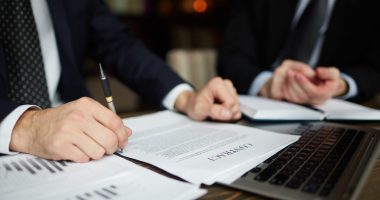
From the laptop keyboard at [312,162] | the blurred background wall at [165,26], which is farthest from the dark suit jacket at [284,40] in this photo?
the blurred background wall at [165,26]

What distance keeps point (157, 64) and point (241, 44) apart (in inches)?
20.7

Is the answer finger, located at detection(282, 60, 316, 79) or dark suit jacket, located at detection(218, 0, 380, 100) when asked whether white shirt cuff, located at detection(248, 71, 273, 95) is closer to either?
dark suit jacket, located at detection(218, 0, 380, 100)

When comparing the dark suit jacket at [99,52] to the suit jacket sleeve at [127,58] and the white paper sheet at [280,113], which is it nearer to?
the suit jacket sleeve at [127,58]

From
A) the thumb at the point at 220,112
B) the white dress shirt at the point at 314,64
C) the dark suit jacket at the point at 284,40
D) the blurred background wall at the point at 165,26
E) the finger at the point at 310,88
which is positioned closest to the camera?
the thumb at the point at 220,112

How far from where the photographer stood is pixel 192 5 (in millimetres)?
3979

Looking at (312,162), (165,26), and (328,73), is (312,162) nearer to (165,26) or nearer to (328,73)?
(328,73)

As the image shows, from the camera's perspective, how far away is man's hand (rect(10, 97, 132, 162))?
1.60ft

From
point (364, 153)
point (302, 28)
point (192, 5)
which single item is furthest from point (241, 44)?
point (192, 5)

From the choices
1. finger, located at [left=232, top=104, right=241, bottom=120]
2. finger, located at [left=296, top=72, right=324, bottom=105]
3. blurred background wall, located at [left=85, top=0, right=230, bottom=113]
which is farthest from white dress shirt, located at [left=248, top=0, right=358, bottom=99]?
blurred background wall, located at [left=85, top=0, right=230, bottom=113]

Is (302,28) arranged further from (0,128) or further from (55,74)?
(0,128)

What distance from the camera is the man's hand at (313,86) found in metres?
0.86

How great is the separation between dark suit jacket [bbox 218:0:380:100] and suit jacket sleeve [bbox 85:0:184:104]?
0.35m

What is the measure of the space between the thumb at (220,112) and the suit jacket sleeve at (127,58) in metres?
0.22

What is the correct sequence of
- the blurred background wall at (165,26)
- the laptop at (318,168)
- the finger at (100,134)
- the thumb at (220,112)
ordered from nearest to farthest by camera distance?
1. the laptop at (318,168)
2. the finger at (100,134)
3. the thumb at (220,112)
4. the blurred background wall at (165,26)
